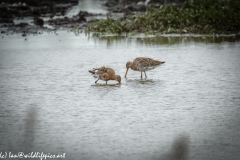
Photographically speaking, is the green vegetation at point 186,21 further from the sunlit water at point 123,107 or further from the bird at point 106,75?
the bird at point 106,75

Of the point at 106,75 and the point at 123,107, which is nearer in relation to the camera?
the point at 123,107

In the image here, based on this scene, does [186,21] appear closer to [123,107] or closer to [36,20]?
[36,20]

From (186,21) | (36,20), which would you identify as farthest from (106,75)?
(36,20)

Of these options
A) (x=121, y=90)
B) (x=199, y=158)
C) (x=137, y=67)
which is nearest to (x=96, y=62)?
(x=137, y=67)

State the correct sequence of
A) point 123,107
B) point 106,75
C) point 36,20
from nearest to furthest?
point 123,107, point 106,75, point 36,20

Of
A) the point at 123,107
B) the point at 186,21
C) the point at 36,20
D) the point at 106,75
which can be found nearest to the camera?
the point at 123,107

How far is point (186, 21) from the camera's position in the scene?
2688 cm

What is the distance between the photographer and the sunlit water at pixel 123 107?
817cm

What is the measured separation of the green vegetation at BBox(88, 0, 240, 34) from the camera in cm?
2642

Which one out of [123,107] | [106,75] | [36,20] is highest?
[36,20]

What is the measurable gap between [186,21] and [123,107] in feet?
54.9

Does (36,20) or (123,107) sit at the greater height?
(36,20)

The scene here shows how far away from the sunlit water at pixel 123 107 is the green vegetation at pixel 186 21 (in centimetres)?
675

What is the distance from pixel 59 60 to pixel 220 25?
434 inches
